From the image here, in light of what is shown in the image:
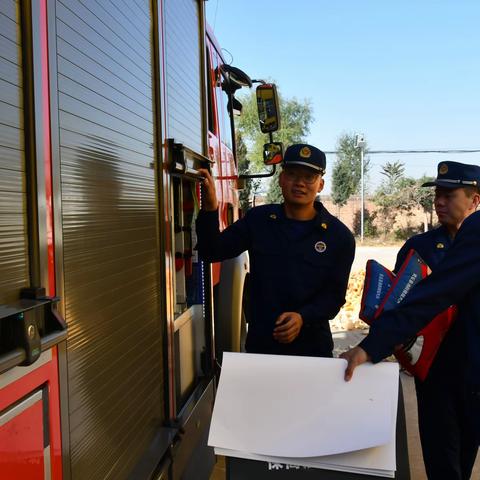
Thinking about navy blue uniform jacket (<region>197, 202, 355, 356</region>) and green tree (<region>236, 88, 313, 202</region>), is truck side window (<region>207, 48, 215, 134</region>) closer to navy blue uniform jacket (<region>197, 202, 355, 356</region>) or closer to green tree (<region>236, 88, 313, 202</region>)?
navy blue uniform jacket (<region>197, 202, 355, 356</region>)

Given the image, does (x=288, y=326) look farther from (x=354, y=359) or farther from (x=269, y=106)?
(x=269, y=106)

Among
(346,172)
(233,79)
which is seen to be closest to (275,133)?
(346,172)

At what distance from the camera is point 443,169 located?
2490 millimetres

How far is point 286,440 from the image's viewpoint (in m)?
1.31

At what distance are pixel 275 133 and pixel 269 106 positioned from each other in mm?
29867

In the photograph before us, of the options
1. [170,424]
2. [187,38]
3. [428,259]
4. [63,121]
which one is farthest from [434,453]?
[187,38]

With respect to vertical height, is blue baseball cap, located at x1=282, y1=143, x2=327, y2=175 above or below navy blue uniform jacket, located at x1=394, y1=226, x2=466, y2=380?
above

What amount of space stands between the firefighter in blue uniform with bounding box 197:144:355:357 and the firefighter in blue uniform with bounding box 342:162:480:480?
18.0 inches

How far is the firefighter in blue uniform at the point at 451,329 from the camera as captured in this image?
150cm

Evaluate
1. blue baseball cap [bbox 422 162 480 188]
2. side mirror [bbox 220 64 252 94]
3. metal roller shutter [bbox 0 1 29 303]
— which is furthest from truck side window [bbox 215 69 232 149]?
metal roller shutter [bbox 0 1 29 303]

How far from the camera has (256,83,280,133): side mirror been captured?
3.96m

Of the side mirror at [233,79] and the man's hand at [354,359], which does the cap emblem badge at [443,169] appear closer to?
the man's hand at [354,359]

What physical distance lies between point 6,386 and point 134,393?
80cm

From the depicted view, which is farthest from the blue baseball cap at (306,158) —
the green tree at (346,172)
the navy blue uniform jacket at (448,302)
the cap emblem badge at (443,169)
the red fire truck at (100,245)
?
the green tree at (346,172)
